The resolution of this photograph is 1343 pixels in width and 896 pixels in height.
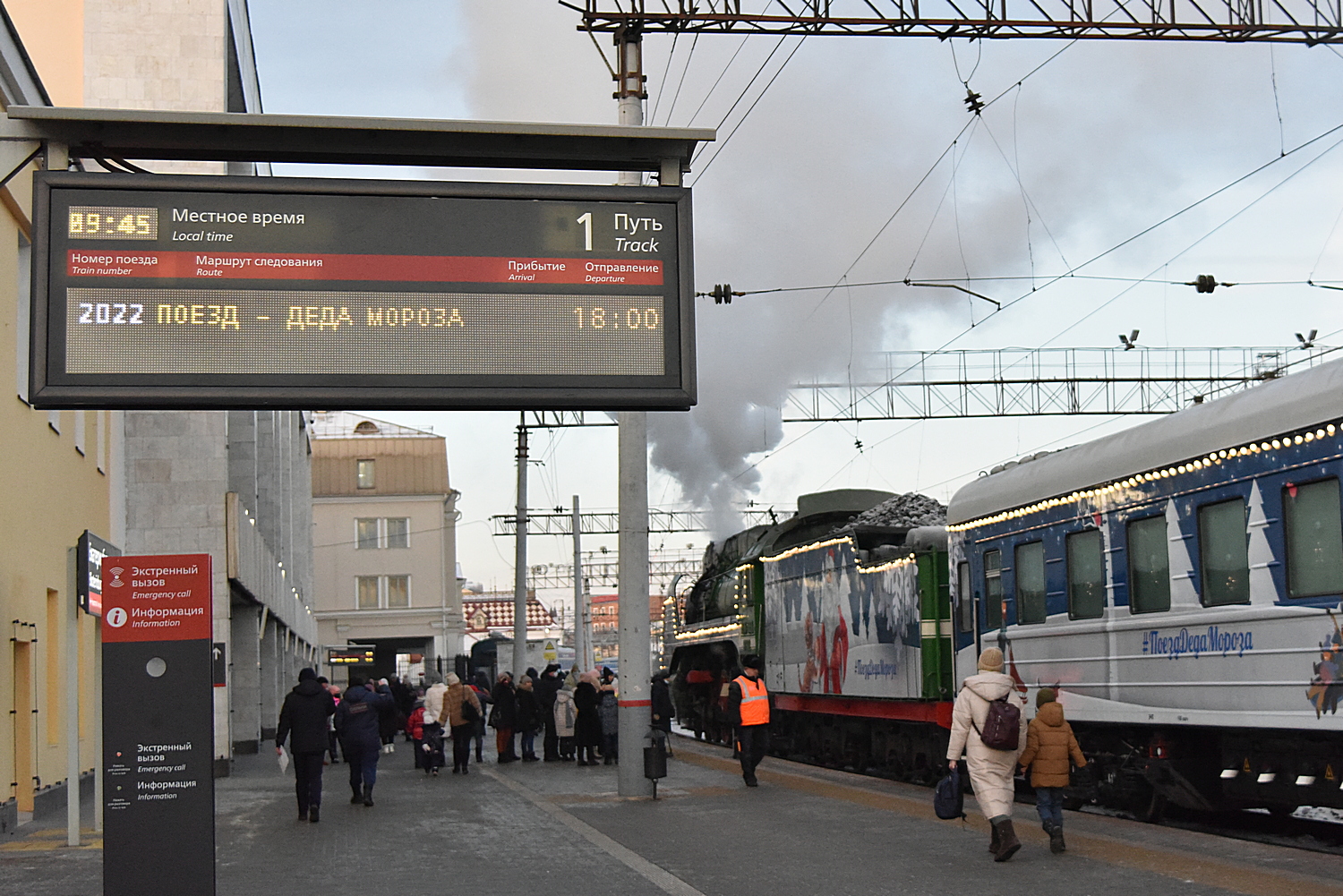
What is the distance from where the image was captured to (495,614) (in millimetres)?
134750

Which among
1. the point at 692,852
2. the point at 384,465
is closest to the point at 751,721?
the point at 692,852

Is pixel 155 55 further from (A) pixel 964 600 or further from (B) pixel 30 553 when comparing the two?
(A) pixel 964 600

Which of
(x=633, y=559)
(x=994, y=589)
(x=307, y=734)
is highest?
(x=633, y=559)

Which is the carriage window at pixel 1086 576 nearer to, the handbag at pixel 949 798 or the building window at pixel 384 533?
the handbag at pixel 949 798

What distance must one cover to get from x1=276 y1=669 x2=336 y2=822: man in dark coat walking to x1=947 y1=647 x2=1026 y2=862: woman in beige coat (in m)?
7.49

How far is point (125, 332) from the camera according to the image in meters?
9.01

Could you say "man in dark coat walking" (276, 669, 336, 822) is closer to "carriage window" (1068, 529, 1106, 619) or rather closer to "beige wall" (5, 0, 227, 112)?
"carriage window" (1068, 529, 1106, 619)

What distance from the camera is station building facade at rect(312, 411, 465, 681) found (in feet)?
239

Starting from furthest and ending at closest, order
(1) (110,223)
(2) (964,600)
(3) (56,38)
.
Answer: (3) (56,38) → (2) (964,600) → (1) (110,223)

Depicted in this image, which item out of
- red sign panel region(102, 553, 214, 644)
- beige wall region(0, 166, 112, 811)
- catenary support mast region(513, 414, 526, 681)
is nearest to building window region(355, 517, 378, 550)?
catenary support mast region(513, 414, 526, 681)

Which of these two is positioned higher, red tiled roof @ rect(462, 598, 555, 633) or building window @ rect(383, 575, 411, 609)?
building window @ rect(383, 575, 411, 609)

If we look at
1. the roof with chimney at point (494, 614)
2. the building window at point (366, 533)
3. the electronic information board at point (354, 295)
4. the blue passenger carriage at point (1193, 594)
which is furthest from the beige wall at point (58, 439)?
the roof with chimney at point (494, 614)

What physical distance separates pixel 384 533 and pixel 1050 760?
63.3 meters

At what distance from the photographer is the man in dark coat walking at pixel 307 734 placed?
16.8 m
